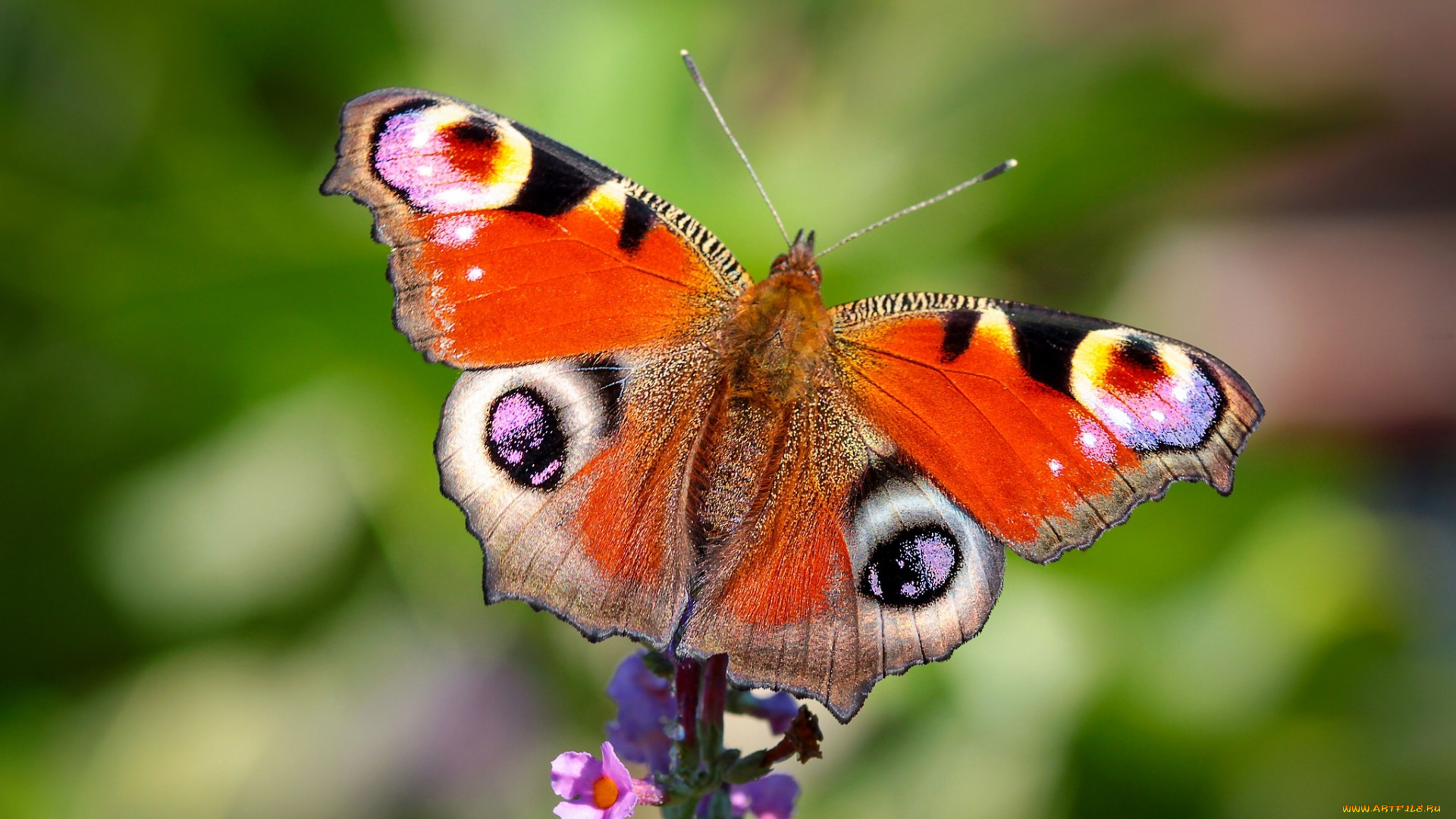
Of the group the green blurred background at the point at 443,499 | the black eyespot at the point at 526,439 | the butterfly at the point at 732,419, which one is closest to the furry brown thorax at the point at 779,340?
the butterfly at the point at 732,419

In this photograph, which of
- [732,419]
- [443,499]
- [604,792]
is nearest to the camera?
[604,792]

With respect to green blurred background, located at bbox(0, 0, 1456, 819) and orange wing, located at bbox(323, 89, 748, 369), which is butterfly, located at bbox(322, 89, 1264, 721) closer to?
orange wing, located at bbox(323, 89, 748, 369)

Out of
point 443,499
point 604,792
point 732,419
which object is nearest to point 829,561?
point 732,419

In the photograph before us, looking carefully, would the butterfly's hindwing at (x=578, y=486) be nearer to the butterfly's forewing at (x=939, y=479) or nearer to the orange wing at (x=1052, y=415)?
the butterfly's forewing at (x=939, y=479)

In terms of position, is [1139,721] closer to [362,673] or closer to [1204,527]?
[1204,527]

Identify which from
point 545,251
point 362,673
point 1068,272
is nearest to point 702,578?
point 545,251

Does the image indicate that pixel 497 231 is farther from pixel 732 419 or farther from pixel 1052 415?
pixel 1052 415
